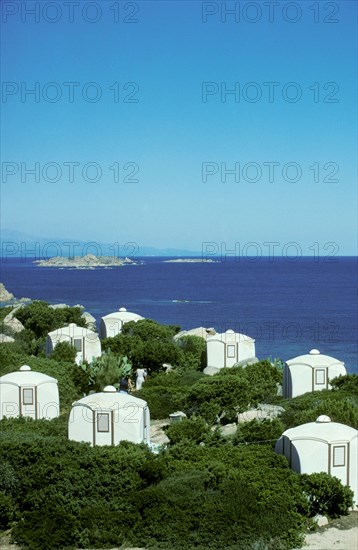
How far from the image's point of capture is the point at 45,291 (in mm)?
150000

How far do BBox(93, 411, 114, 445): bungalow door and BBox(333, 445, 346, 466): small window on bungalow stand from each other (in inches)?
256

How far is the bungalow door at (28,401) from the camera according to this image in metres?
23.6

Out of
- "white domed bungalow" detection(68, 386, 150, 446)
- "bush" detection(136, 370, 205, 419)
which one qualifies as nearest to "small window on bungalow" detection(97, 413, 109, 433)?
"white domed bungalow" detection(68, 386, 150, 446)

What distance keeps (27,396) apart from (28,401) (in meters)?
0.17

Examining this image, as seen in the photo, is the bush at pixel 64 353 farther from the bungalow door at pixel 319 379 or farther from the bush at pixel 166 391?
the bungalow door at pixel 319 379

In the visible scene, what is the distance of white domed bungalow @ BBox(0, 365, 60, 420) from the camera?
23516 millimetres

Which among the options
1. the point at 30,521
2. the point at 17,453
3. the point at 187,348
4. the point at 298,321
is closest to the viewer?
the point at 30,521

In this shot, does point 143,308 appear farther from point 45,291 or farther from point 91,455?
point 91,455

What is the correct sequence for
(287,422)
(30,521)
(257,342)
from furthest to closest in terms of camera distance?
(257,342), (287,422), (30,521)

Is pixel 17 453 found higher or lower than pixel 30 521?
higher

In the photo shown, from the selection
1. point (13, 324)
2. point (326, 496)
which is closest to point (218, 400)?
point (326, 496)

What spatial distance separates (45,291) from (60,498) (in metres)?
137

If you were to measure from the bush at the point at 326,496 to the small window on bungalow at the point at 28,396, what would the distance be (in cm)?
1077

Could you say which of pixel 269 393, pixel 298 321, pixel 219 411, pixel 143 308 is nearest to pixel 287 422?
pixel 219 411
